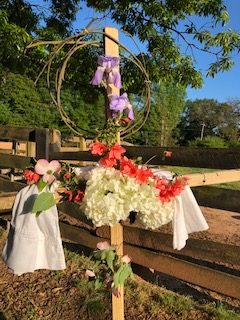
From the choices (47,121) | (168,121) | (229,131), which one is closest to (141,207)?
(47,121)

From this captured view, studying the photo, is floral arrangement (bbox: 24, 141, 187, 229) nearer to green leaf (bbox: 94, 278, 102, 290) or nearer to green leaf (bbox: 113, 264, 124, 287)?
green leaf (bbox: 113, 264, 124, 287)

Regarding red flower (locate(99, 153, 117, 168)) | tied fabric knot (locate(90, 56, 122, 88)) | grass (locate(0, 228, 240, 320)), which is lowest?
grass (locate(0, 228, 240, 320))

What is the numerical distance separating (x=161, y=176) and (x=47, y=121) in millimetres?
26203

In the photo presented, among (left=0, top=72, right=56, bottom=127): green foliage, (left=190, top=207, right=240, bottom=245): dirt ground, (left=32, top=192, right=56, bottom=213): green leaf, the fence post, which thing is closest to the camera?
(left=32, top=192, right=56, bottom=213): green leaf

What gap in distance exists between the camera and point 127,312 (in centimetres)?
348

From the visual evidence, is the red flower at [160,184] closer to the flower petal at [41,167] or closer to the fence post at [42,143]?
the flower petal at [41,167]

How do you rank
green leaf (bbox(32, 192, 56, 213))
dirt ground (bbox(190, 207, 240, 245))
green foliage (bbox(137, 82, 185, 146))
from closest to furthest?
green leaf (bbox(32, 192, 56, 213)) → dirt ground (bbox(190, 207, 240, 245)) → green foliage (bbox(137, 82, 185, 146))

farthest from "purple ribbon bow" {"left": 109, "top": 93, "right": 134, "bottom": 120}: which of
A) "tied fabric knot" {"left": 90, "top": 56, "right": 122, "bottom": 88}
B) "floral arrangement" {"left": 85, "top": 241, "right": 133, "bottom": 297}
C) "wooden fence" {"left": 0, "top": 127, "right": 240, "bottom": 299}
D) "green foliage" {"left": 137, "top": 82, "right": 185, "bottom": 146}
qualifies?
"green foliage" {"left": 137, "top": 82, "right": 185, "bottom": 146}

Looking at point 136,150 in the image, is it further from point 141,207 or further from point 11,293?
point 141,207

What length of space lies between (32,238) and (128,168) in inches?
20.6

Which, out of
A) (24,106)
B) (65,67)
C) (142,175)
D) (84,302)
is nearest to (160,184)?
(142,175)

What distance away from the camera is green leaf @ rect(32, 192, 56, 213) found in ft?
5.71

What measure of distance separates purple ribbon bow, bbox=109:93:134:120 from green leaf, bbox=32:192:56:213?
492 millimetres

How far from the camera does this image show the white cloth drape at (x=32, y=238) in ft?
6.11
